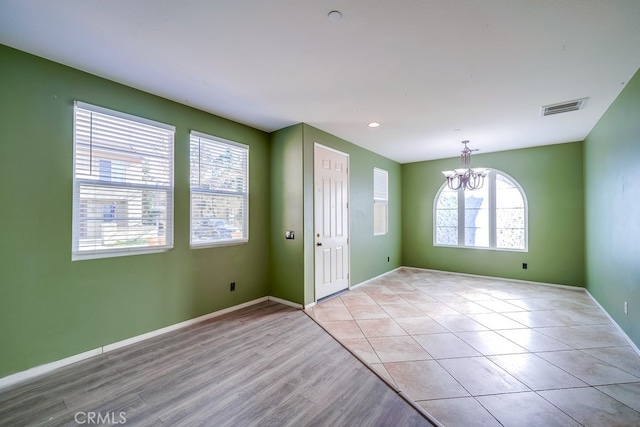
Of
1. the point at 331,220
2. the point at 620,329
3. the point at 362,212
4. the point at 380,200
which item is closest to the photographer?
the point at 620,329

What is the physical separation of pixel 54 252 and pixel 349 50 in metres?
3.08

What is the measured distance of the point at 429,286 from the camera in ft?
16.3

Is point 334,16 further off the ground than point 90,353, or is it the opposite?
point 334,16

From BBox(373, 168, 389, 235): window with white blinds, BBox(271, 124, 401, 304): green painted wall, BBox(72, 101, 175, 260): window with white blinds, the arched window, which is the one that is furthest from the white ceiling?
BBox(373, 168, 389, 235): window with white blinds

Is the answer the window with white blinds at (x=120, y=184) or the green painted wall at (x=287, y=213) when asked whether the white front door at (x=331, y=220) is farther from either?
the window with white blinds at (x=120, y=184)

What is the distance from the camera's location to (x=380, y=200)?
229 inches

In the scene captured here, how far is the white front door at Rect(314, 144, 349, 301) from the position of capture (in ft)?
13.3

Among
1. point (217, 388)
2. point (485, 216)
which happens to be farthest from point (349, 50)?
point (485, 216)

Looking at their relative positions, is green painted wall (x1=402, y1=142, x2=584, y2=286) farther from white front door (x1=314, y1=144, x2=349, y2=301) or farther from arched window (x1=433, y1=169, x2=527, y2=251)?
white front door (x1=314, y1=144, x2=349, y2=301)

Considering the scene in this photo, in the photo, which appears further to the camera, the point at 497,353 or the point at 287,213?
the point at 287,213

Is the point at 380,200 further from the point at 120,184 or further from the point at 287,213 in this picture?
the point at 120,184

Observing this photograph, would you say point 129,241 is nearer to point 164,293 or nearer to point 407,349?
point 164,293

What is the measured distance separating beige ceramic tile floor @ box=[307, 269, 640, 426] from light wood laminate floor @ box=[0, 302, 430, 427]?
1.05ft

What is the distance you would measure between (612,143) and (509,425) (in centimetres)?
354
